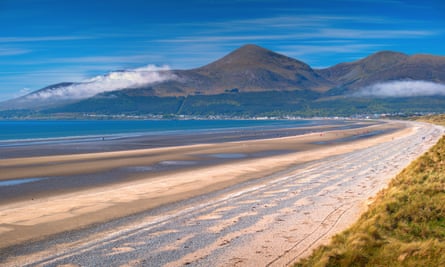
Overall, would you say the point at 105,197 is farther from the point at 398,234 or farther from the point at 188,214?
the point at 398,234

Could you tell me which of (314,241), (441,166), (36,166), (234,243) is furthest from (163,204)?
(36,166)

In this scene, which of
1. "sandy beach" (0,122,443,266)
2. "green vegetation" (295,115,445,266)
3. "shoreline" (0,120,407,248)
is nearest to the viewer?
"green vegetation" (295,115,445,266)

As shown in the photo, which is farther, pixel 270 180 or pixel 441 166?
pixel 270 180

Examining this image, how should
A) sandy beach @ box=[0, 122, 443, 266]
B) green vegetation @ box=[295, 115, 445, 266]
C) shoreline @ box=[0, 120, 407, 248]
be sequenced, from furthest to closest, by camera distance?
shoreline @ box=[0, 120, 407, 248] → sandy beach @ box=[0, 122, 443, 266] → green vegetation @ box=[295, 115, 445, 266]

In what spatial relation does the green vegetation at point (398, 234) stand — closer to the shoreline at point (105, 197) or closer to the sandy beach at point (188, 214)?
the sandy beach at point (188, 214)

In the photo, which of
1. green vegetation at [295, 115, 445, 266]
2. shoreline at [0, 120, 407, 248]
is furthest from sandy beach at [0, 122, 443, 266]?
green vegetation at [295, 115, 445, 266]

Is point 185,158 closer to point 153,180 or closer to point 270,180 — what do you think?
point 153,180

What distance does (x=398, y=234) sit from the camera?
11.3 metres

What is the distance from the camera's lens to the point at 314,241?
38.7ft

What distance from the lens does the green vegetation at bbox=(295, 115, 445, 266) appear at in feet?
31.4

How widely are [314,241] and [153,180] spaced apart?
14.4m

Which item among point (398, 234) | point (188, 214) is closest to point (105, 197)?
point (188, 214)

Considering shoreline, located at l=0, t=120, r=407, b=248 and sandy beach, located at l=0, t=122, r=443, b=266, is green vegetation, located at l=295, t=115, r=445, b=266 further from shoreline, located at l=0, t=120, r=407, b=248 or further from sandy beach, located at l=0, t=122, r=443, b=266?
shoreline, located at l=0, t=120, r=407, b=248

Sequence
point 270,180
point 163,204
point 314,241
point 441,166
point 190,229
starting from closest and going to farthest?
point 314,241 < point 190,229 < point 163,204 < point 441,166 < point 270,180
